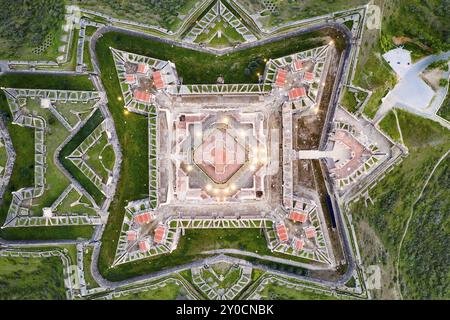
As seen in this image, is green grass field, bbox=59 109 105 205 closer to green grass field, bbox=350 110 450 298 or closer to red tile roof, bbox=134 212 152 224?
red tile roof, bbox=134 212 152 224

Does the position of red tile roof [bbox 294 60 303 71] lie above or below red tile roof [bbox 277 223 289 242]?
above

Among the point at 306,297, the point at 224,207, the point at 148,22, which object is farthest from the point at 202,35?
the point at 306,297

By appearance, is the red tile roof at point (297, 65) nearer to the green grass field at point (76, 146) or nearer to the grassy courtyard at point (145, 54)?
the grassy courtyard at point (145, 54)

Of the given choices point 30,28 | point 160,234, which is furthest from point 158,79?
point 160,234

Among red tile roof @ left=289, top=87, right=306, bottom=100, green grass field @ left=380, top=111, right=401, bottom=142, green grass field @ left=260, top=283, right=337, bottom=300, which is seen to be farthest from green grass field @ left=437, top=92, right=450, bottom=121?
green grass field @ left=260, top=283, right=337, bottom=300

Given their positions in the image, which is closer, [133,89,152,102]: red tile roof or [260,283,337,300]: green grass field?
[133,89,152,102]: red tile roof
